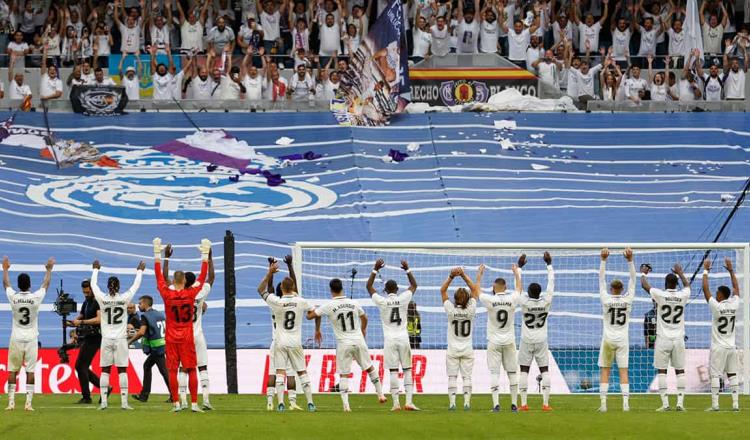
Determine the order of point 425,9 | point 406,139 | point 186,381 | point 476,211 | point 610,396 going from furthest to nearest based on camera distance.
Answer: point 425,9
point 406,139
point 476,211
point 610,396
point 186,381

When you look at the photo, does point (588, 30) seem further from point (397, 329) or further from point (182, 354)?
point (182, 354)

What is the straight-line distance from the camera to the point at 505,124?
36938 millimetres

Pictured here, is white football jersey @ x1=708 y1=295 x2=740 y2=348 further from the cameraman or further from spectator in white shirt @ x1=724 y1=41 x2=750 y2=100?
spectator in white shirt @ x1=724 y1=41 x2=750 y2=100

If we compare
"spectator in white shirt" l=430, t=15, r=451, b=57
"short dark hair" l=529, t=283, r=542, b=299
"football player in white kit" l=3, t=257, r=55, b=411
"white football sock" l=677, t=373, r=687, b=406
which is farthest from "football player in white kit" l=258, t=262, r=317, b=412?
"spectator in white shirt" l=430, t=15, r=451, b=57

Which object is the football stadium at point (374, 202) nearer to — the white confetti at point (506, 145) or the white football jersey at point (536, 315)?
the white football jersey at point (536, 315)

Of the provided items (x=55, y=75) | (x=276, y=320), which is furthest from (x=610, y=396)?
(x=55, y=75)

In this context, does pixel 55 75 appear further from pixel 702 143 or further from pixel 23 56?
pixel 702 143

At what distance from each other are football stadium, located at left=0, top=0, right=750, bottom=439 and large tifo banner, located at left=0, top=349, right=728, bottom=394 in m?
0.04

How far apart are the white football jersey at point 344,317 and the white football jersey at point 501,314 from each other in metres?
1.94

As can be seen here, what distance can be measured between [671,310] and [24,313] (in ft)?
32.5

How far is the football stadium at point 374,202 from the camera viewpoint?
22672 millimetres

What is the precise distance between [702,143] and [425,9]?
8.01 meters

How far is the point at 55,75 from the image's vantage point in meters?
37.4

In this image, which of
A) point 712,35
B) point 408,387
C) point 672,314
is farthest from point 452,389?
point 712,35
